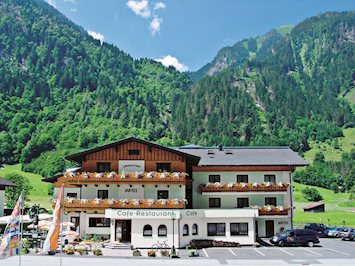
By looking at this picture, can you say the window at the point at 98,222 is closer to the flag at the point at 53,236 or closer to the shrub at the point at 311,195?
the flag at the point at 53,236

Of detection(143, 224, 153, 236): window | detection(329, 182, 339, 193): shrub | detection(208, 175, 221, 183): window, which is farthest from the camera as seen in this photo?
detection(329, 182, 339, 193): shrub

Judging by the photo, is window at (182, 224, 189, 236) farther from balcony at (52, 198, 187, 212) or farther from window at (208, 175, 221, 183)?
window at (208, 175, 221, 183)

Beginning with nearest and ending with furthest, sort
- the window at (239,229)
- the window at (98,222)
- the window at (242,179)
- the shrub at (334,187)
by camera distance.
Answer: the window at (239,229) < the window at (98,222) < the window at (242,179) < the shrub at (334,187)

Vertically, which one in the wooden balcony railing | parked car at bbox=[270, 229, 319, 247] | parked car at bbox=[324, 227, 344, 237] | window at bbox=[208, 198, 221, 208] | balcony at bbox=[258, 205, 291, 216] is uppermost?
the wooden balcony railing

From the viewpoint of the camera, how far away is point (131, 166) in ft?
162

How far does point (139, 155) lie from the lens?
4953 cm

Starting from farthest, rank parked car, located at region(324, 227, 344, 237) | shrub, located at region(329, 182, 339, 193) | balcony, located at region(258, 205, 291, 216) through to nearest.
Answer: shrub, located at region(329, 182, 339, 193), parked car, located at region(324, 227, 344, 237), balcony, located at region(258, 205, 291, 216)

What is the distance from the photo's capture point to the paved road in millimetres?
33875

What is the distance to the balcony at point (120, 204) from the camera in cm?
4647

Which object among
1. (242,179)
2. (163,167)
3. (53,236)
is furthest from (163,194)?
(53,236)

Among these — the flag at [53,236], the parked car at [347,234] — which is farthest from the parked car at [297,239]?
the flag at [53,236]

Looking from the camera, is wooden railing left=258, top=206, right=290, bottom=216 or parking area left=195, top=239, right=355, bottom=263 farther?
wooden railing left=258, top=206, right=290, bottom=216

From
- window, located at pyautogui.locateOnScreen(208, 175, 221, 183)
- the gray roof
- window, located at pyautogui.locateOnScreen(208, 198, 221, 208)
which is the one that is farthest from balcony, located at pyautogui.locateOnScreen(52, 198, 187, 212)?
the gray roof

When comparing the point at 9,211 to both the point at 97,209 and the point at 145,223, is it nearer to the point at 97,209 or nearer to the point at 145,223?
the point at 97,209
